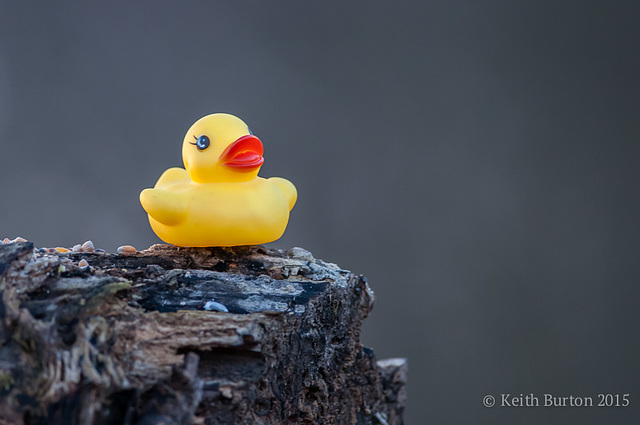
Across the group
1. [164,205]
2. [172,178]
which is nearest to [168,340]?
[164,205]

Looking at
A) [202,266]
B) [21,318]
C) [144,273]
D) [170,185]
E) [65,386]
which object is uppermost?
[170,185]

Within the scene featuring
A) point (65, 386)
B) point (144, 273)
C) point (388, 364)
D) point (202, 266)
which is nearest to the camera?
point (65, 386)

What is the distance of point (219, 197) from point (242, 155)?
162 millimetres

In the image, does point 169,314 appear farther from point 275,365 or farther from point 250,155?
point 250,155

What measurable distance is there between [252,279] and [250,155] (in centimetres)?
46

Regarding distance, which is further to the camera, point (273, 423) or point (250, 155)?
point (250, 155)

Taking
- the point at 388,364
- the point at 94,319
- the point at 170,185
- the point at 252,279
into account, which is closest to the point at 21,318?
the point at 94,319

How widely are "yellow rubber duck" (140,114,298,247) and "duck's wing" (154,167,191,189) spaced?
0.17 ft

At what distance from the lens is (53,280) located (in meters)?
1.39

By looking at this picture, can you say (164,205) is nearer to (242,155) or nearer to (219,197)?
(219,197)

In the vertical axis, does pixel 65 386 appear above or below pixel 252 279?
below

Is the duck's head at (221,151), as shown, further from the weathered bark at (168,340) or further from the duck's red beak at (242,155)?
the weathered bark at (168,340)

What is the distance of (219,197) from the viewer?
1980 millimetres

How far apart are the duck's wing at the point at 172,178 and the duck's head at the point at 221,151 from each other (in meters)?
0.11
